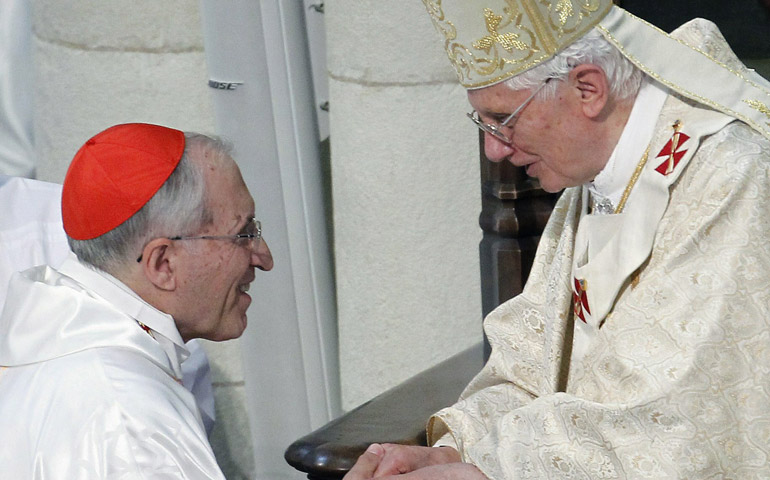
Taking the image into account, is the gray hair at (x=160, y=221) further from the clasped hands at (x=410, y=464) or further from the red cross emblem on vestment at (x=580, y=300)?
the red cross emblem on vestment at (x=580, y=300)

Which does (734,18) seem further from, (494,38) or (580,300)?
(580,300)

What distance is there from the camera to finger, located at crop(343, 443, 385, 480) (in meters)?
2.32

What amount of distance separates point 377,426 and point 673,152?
2.94 feet

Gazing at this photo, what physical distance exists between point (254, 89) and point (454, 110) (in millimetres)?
742

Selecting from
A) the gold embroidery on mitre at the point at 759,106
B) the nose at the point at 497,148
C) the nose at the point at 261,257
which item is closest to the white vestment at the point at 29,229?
the nose at the point at 261,257

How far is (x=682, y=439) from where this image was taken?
2.03 m

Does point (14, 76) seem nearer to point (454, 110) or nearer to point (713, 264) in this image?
point (454, 110)

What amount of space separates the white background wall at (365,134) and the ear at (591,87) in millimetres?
1542

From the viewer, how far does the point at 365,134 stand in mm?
3889

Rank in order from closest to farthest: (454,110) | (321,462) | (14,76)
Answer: (321,462), (454,110), (14,76)

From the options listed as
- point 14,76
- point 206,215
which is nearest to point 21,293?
point 206,215

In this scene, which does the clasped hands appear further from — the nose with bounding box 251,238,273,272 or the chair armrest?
the nose with bounding box 251,238,273,272

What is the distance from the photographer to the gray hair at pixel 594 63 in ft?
7.49

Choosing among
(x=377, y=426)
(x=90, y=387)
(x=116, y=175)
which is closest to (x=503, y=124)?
(x=377, y=426)
